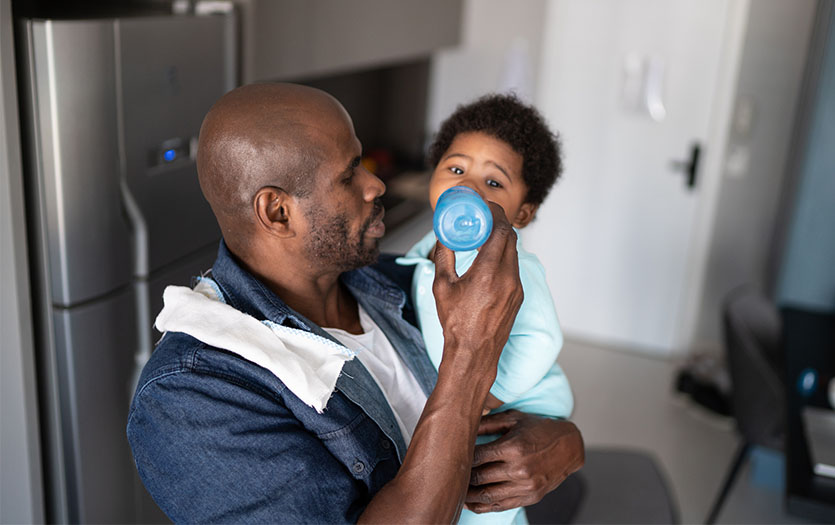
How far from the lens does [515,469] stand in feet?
3.57

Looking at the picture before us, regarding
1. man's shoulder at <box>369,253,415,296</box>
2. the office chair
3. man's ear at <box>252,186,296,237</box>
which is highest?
man's ear at <box>252,186,296,237</box>

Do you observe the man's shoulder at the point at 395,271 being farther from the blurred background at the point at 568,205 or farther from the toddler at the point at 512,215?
the blurred background at the point at 568,205

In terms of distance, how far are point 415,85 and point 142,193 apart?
2.57 meters

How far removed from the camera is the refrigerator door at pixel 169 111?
163cm

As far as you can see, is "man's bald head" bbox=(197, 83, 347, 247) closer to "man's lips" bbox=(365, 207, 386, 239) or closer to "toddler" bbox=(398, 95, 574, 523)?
"man's lips" bbox=(365, 207, 386, 239)

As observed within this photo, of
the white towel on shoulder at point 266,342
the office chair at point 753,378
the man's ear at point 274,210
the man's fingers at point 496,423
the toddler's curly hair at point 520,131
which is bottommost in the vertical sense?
the office chair at point 753,378

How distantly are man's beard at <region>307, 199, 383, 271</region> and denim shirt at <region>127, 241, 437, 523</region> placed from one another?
13 cm

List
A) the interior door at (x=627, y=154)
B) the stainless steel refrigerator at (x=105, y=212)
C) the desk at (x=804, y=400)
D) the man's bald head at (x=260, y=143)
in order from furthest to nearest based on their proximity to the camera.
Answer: the interior door at (x=627, y=154), the desk at (x=804, y=400), the stainless steel refrigerator at (x=105, y=212), the man's bald head at (x=260, y=143)

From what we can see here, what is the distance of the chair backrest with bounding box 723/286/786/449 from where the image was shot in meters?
2.42

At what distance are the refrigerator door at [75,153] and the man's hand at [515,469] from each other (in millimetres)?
961

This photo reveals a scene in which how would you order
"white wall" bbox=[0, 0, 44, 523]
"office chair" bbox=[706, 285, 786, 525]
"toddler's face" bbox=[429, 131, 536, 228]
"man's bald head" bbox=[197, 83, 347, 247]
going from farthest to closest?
"office chair" bbox=[706, 285, 786, 525]
"white wall" bbox=[0, 0, 44, 523]
"toddler's face" bbox=[429, 131, 536, 228]
"man's bald head" bbox=[197, 83, 347, 247]

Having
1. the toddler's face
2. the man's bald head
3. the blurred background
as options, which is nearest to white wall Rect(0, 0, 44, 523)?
the blurred background

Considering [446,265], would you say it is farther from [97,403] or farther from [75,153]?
[97,403]

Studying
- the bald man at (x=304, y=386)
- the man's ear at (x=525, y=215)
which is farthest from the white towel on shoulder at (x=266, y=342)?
the man's ear at (x=525, y=215)
